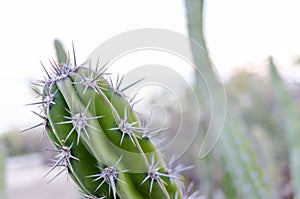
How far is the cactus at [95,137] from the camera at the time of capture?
3.09 feet

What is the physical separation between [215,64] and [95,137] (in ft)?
4.32

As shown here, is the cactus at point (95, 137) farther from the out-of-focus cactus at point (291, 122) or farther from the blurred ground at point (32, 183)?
the blurred ground at point (32, 183)

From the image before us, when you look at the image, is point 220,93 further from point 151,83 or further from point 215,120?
point 151,83

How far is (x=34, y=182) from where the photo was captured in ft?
19.5

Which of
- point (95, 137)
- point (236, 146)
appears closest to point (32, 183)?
point (236, 146)

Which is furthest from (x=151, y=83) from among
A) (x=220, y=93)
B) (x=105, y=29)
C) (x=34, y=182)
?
(x=34, y=182)

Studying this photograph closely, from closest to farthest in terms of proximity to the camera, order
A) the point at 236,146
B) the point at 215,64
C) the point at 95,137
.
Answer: the point at 95,137 < the point at 236,146 < the point at 215,64

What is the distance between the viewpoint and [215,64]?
2160 mm

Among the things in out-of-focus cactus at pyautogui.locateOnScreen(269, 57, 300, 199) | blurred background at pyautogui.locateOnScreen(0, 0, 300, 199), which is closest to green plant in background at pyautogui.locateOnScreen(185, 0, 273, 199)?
blurred background at pyautogui.locateOnScreen(0, 0, 300, 199)

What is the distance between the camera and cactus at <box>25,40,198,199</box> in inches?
37.0

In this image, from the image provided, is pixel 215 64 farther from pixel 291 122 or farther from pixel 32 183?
pixel 32 183

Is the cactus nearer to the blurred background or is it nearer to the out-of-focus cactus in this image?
the blurred background

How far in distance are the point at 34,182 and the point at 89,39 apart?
4392 mm

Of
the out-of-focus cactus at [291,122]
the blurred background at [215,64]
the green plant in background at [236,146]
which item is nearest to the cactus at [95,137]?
the blurred background at [215,64]
